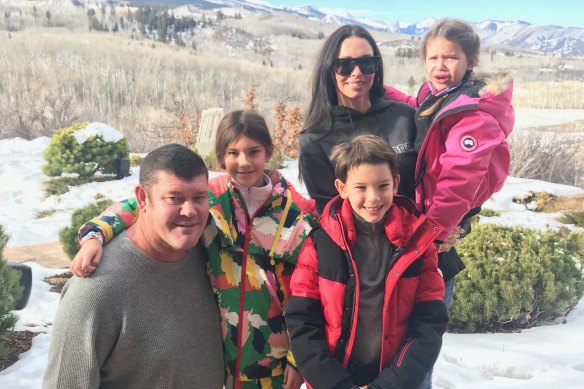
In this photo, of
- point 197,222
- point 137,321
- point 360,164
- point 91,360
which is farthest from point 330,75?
point 91,360

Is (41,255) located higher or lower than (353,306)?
lower

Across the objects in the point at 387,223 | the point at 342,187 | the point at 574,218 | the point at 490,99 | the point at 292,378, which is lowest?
the point at 574,218

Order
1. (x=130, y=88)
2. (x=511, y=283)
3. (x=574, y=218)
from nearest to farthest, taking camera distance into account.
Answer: (x=511, y=283) → (x=574, y=218) → (x=130, y=88)

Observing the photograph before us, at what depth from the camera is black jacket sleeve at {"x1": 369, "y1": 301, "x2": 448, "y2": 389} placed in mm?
1889

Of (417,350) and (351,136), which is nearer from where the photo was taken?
(417,350)

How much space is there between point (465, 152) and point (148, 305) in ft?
4.55

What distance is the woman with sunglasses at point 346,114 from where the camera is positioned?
2324mm

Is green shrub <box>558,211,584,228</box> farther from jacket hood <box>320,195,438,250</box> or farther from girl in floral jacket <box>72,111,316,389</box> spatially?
girl in floral jacket <box>72,111,316,389</box>

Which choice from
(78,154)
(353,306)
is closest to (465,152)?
(353,306)

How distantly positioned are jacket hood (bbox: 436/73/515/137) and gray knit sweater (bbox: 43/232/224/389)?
1263 millimetres

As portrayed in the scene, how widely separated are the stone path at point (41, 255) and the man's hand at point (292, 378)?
15.7 ft

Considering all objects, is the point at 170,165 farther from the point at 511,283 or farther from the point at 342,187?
the point at 511,283

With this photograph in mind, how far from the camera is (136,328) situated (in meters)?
1.75

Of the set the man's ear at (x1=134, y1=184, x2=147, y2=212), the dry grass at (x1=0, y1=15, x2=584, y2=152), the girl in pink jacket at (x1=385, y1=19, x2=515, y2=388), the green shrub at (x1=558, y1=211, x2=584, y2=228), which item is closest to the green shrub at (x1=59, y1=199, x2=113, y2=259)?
the man's ear at (x1=134, y1=184, x2=147, y2=212)
